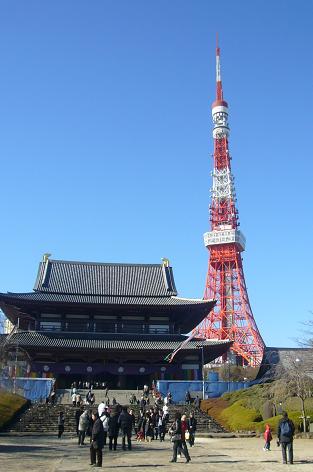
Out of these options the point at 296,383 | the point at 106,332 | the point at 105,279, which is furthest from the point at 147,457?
the point at 105,279

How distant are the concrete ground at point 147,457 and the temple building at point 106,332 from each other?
20463mm

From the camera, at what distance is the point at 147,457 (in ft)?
57.6

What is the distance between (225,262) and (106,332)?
44342 millimetres

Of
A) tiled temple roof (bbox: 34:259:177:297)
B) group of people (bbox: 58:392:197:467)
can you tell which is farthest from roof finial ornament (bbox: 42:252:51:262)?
group of people (bbox: 58:392:197:467)

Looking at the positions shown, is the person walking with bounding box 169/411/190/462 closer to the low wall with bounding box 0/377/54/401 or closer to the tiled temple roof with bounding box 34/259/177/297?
the low wall with bounding box 0/377/54/401

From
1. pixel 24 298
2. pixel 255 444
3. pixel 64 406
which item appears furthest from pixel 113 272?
pixel 255 444

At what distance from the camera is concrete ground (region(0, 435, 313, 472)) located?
14.7 m

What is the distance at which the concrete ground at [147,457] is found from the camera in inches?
580

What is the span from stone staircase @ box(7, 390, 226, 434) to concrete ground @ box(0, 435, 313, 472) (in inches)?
274

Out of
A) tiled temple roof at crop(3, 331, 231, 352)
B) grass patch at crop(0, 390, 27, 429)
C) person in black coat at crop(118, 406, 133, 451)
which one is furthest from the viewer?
tiled temple roof at crop(3, 331, 231, 352)

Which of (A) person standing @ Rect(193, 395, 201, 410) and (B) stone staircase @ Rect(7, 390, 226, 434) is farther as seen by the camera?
(A) person standing @ Rect(193, 395, 201, 410)

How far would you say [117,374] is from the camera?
45.1 m

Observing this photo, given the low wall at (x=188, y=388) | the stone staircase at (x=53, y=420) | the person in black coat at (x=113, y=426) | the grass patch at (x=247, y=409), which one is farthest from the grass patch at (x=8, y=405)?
the grass patch at (x=247, y=409)

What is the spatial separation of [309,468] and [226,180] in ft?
261
